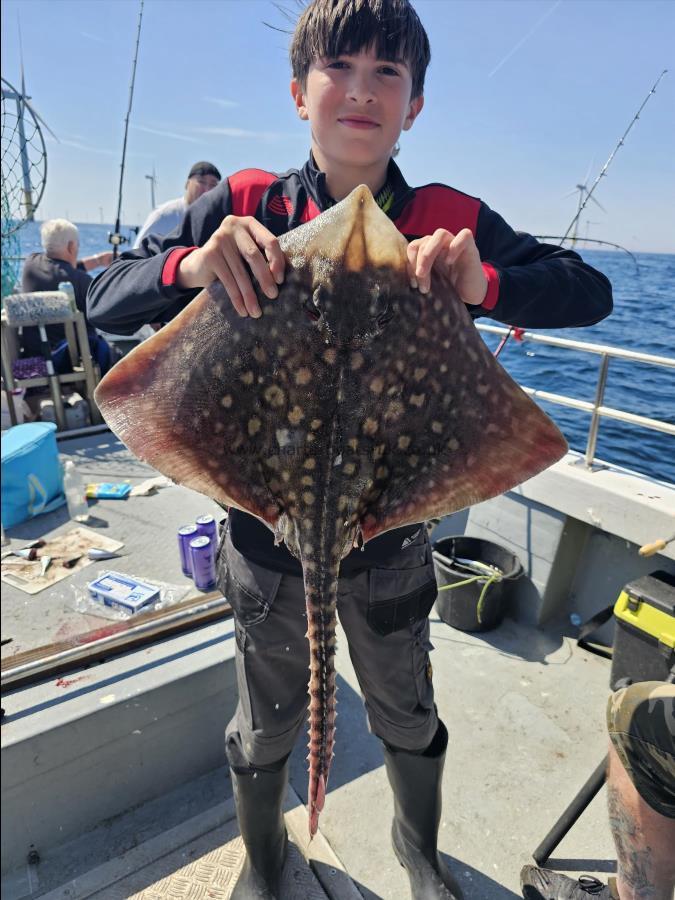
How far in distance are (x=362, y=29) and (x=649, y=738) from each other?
7.75 ft

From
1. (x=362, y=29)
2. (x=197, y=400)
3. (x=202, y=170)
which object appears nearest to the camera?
(x=197, y=400)

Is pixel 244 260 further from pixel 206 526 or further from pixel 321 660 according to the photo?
pixel 206 526

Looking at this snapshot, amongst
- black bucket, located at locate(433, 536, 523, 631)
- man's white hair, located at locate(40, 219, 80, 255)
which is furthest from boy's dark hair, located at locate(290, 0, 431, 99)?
man's white hair, located at locate(40, 219, 80, 255)

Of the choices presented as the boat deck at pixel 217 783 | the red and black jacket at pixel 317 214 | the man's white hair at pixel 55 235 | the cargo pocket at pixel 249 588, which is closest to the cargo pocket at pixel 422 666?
the red and black jacket at pixel 317 214

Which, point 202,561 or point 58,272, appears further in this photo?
point 58,272

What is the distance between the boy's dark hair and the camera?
Result: 1.62 metres

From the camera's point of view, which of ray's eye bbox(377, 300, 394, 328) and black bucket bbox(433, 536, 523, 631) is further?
black bucket bbox(433, 536, 523, 631)

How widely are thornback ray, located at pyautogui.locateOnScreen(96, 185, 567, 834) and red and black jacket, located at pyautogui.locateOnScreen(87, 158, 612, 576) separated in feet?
1.19

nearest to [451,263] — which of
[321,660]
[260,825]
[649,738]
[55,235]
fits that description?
[321,660]

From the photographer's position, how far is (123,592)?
3.60 m

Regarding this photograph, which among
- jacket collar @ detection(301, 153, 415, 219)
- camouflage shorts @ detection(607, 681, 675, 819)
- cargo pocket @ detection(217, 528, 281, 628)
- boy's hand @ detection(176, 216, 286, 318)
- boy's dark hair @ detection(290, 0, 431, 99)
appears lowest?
camouflage shorts @ detection(607, 681, 675, 819)

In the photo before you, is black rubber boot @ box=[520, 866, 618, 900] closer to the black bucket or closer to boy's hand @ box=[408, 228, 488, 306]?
the black bucket

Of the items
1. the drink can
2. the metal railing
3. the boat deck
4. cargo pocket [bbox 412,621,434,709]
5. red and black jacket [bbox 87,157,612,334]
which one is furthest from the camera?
the drink can

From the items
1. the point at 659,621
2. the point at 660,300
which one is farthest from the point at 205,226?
the point at 659,621
